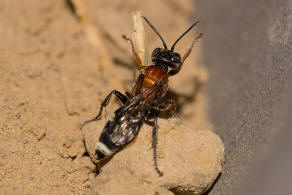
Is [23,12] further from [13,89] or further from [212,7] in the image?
[212,7]

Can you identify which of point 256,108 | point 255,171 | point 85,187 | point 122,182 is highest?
point 256,108

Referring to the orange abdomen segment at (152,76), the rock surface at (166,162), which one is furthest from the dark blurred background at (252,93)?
the orange abdomen segment at (152,76)

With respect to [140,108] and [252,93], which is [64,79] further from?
[252,93]

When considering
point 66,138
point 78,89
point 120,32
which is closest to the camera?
point 66,138

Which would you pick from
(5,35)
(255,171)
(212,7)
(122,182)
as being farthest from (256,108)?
(5,35)

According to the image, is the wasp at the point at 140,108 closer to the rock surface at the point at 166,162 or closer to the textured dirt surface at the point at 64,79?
the rock surface at the point at 166,162

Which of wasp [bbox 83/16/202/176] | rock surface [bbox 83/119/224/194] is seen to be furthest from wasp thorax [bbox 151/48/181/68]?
rock surface [bbox 83/119/224/194]
